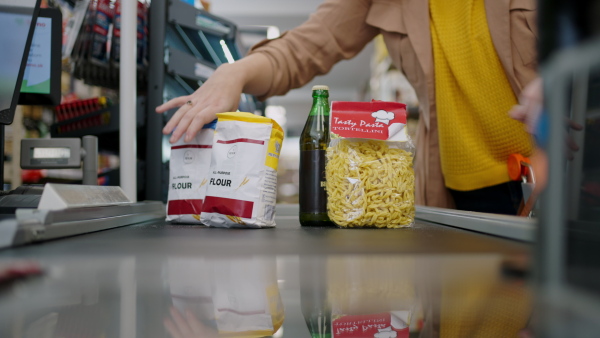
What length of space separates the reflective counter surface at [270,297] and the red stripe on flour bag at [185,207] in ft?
1.58

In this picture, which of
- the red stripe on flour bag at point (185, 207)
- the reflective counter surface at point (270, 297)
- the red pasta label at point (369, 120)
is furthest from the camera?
the red stripe on flour bag at point (185, 207)

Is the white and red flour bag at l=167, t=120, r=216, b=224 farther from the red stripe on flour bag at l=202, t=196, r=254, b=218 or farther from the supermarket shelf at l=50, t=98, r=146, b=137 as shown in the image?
the supermarket shelf at l=50, t=98, r=146, b=137

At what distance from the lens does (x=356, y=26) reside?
4.69 ft

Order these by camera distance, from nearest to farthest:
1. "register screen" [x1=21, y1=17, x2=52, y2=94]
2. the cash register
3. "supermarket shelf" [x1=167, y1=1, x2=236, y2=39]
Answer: the cash register < "register screen" [x1=21, y1=17, x2=52, y2=94] < "supermarket shelf" [x1=167, y1=1, x2=236, y2=39]

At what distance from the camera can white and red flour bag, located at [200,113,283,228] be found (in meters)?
0.83

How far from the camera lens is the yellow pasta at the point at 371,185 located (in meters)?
0.81

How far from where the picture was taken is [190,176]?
0.96 meters

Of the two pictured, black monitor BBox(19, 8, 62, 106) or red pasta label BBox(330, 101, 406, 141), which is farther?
black monitor BBox(19, 8, 62, 106)

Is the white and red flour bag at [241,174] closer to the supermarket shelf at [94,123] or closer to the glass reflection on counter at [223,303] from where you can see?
the glass reflection on counter at [223,303]

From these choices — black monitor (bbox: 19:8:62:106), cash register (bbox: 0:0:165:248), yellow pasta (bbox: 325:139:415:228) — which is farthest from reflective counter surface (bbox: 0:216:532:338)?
black monitor (bbox: 19:8:62:106)

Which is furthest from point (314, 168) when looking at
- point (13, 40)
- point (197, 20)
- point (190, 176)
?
point (197, 20)

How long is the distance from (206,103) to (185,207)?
229mm

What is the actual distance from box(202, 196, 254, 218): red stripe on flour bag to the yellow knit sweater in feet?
2.31

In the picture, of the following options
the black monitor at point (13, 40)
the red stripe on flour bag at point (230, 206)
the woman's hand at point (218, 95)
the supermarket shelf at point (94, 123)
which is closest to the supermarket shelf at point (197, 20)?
the supermarket shelf at point (94, 123)
